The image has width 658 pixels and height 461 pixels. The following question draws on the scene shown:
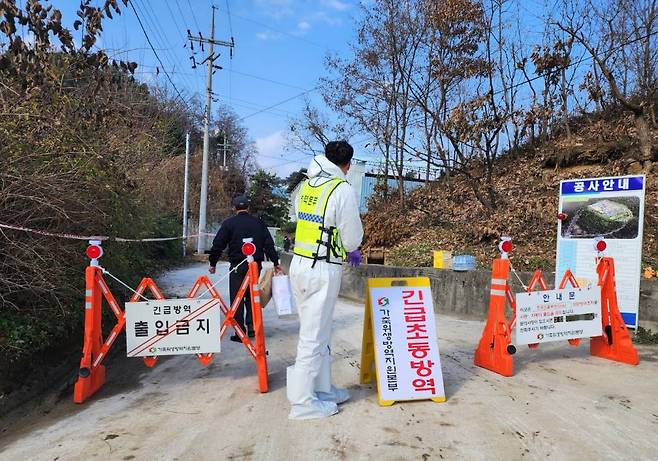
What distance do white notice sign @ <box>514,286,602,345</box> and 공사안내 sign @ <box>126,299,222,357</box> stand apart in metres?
3.06

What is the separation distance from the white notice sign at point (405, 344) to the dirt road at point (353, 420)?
0.50 feet

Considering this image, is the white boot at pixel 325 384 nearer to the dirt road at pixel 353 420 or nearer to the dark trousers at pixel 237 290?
the dirt road at pixel 353 420

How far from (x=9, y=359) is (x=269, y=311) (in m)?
5.22

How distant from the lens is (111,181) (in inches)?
248

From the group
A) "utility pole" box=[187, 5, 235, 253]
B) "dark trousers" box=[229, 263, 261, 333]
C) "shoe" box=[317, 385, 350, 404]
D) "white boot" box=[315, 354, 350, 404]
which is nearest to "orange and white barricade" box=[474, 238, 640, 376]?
"shoe" box=[317, 385, 350, 404]

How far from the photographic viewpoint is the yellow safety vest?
379 cm

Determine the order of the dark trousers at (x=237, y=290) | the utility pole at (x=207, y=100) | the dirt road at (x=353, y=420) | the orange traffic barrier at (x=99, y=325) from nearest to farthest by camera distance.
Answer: the dirt road at (x=353, y=420)
the orange traffic barrier at (x=99, y=325)
the dark trousers at (x=237, y=290)
the utility pole at (x=207, y=100)

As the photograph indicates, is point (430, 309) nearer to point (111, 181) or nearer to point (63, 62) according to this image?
point (111, 181)

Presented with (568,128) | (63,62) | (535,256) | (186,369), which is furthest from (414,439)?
(568,128)

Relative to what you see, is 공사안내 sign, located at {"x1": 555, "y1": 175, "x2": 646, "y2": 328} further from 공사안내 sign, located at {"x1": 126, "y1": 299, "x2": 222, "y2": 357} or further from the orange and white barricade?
공사안내 sign, located at {"x1": 126, "y1": 299, "x2": 222, "y2": 357}

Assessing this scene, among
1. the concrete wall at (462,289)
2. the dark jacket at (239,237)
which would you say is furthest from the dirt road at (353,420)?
the concrete wall at (462,289)

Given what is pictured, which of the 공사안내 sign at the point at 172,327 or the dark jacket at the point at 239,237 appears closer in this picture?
the 공사안내 sign at the point at 172,327

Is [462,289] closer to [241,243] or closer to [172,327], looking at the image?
[241,243]

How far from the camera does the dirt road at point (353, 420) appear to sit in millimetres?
3287
